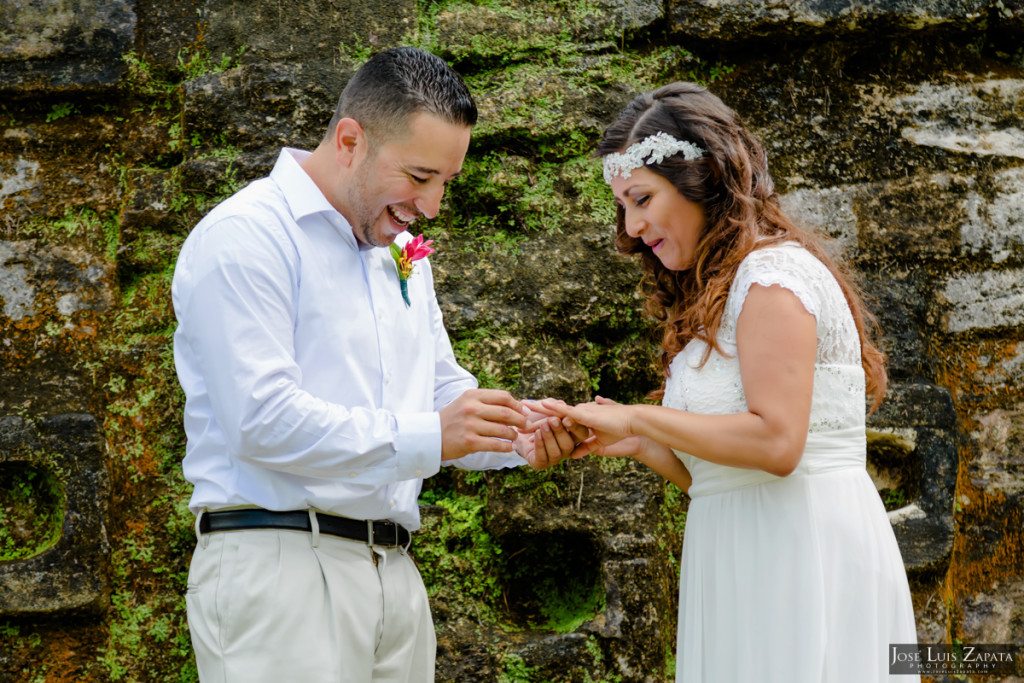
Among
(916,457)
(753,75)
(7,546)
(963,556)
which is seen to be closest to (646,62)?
(753,75)

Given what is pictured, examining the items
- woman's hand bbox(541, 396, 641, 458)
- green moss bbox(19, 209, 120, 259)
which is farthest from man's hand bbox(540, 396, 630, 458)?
green moss bbox(19, 209, 120, 259)

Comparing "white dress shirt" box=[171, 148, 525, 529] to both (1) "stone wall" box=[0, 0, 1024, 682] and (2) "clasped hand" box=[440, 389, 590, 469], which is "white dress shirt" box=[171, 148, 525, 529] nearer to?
(2) "clasped hand" box=[440, 389, 590, 469]

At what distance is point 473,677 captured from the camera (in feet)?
11.3

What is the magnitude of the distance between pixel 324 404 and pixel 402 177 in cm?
73

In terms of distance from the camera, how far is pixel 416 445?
2443mm

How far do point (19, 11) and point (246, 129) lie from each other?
1004mm

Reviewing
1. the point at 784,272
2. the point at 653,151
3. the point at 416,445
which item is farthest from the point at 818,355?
the point at 416,445

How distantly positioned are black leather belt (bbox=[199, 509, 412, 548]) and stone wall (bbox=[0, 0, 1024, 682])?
3.24 feet

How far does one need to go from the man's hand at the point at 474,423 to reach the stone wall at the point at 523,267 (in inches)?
40.8

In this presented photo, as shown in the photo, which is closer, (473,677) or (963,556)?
(473,677)

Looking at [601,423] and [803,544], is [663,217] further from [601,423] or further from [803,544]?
[803,544]

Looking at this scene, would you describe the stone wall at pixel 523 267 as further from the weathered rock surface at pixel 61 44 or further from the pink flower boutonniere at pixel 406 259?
the pink flower boutonniere at pixel 406 259

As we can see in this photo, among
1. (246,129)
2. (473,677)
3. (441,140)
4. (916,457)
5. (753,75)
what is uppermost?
(753,75)

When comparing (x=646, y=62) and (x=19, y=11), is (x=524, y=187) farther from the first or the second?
(x=19, y=11)
